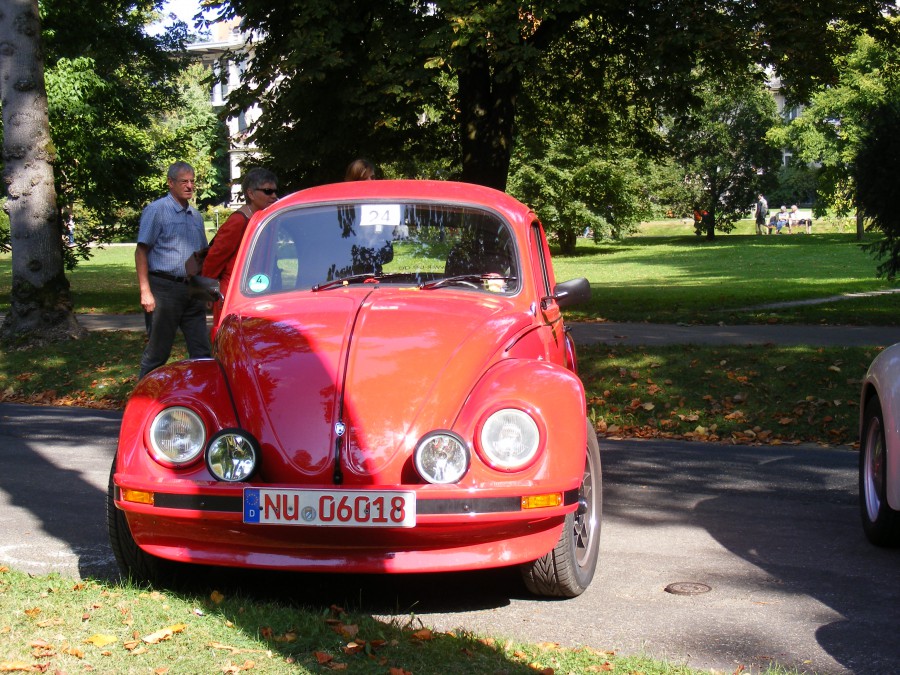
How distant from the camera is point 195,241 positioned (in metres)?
9.55

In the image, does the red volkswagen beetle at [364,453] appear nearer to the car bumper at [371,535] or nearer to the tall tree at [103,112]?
the car bumper at [371,535]

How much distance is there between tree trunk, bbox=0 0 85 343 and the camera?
15.1m

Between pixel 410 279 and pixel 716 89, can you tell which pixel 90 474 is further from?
pixel 716 89

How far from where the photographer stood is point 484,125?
62.4ft

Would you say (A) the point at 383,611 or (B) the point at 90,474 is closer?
(A) the point at 383,611

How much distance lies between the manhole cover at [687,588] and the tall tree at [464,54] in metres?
11.8

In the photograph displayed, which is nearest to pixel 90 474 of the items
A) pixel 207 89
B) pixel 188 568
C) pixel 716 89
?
pixel 188 568

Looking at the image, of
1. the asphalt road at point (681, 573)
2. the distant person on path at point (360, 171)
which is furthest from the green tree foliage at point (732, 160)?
the asphalt road at point (681, 573)

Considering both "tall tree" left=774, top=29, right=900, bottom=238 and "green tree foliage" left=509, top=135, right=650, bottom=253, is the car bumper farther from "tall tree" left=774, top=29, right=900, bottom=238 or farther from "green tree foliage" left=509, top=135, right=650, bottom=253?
"tall tree" left=774, top=29, right=900, bottom=238

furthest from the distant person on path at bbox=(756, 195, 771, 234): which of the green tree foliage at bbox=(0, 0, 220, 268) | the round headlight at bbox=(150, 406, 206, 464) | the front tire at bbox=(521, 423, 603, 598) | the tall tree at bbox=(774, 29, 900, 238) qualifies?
the round headlight at bbox=(150, 406, 206, 464)

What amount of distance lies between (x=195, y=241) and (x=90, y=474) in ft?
7.44

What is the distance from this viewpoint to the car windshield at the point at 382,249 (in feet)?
20.0

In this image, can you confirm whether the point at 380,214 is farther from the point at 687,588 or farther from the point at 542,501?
the point at 687,588

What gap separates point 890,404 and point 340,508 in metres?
2.77
